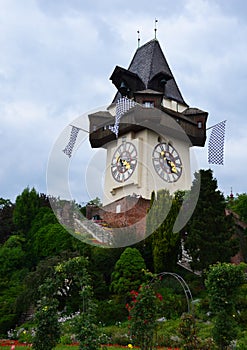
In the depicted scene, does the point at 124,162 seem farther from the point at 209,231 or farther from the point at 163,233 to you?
the point at 209,231

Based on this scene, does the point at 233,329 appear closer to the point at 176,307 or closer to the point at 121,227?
the point at 176,307

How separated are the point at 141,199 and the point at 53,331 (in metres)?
16.6

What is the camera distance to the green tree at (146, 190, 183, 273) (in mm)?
16984

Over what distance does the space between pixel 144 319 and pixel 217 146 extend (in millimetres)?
11725

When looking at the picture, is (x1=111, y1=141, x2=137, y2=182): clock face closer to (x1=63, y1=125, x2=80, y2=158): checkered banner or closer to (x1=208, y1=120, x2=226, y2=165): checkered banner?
(x1=208, y1=120, x2=226, y2=165): checkered banner

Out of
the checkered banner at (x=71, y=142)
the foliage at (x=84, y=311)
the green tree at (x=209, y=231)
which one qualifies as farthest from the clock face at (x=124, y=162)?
the foliage at (x=84, y=311)

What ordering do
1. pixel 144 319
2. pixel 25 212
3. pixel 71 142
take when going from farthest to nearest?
pixel 25 212
pixel 71 142
pixel 144 319

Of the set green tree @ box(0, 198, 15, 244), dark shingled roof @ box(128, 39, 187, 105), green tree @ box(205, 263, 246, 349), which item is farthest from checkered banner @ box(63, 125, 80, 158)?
dark shingled roof @ box(128, 39, 187, 105)

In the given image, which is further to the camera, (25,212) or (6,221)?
(6,221)

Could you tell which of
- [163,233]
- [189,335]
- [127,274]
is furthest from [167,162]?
[189,335]

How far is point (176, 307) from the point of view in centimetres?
1379

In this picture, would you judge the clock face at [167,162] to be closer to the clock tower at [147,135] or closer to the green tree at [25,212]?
the clock tower at [147,135]

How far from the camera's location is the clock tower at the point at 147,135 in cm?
2723

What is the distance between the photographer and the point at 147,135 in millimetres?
28328
